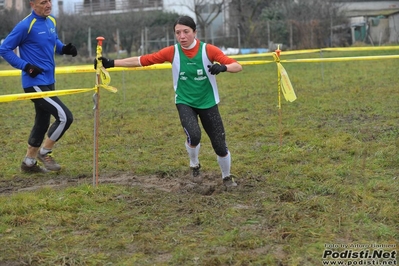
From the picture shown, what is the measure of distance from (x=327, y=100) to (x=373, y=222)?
8.20m

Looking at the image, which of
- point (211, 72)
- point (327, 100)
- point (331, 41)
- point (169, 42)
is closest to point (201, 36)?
point (169, 42)

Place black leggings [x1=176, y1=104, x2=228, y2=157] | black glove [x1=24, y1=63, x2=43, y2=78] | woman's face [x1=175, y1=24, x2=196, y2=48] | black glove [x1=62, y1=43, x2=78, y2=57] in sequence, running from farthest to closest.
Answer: black glove [x1=62, y1=43, x2=78, y2=57] → black glove [x1=24, y1=63, x2=43, y2=78] → black leggings [x1=176, y1=104, x2=228, y2=157] → woman's face [x1=175, y1=24, x2=196, y2=48]

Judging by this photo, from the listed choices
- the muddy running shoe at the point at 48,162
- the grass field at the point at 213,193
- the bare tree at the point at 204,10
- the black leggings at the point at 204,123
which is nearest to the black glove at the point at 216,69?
the black leggings at the point at 204,123

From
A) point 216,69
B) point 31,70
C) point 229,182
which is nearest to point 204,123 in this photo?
point 229,182

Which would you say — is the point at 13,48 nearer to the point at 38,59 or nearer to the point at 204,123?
the point at 38,59

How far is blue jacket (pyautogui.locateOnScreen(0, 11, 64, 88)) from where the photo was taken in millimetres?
7043

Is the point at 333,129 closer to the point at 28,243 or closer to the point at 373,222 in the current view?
the point at 373,222

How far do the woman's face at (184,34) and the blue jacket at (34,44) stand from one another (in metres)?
1.81

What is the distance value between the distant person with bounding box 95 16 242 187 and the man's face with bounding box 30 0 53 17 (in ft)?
4.35

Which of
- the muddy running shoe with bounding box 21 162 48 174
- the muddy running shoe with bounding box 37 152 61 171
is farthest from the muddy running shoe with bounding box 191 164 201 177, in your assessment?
the muddy running shoe with bounding box 21 162 48 174

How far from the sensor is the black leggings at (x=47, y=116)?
7180 millimetres

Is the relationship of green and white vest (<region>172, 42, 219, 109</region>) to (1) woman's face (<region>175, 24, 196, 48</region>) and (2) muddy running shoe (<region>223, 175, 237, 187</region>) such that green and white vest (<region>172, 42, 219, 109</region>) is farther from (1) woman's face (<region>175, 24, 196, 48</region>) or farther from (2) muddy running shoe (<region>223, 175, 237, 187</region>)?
(2) muddy running shoe (<region>223, 175, 237, 187</region>)

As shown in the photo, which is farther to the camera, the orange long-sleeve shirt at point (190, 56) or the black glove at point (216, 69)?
the orange long-sleeve shirt at point (190, 56)

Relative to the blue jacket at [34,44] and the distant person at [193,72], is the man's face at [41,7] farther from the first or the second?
the distant person at [193,72]
